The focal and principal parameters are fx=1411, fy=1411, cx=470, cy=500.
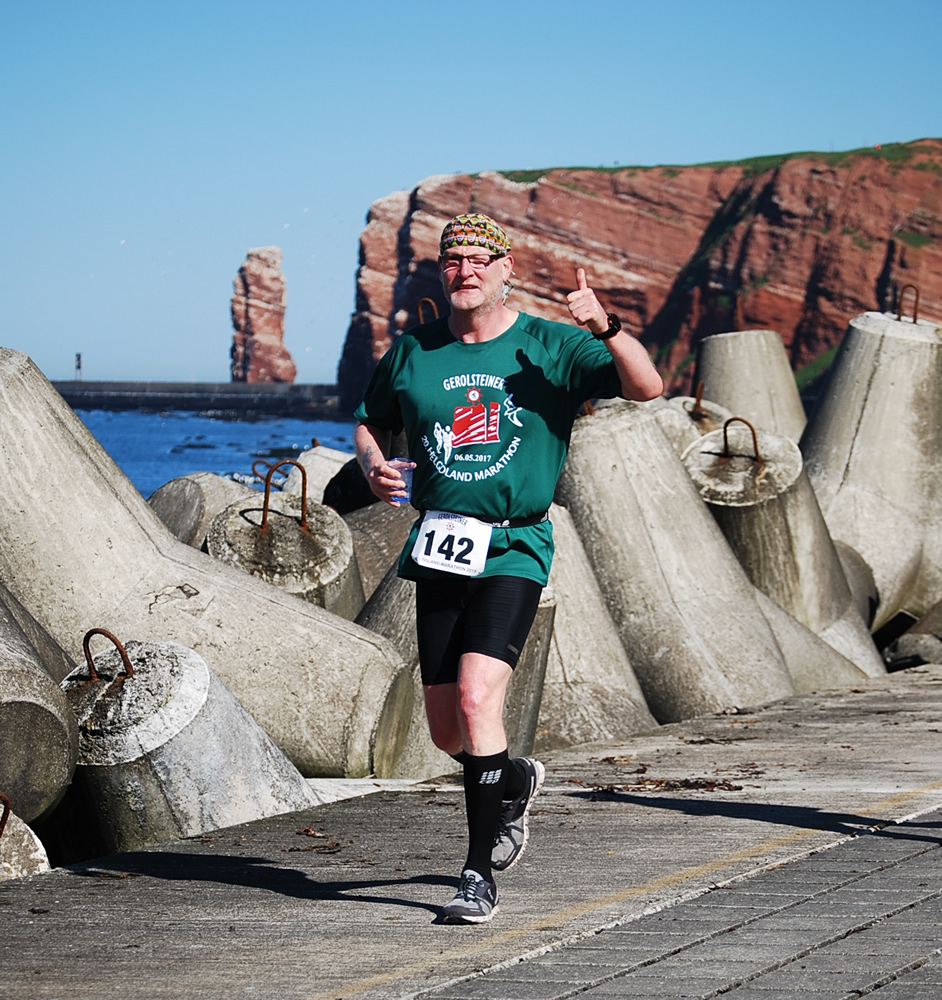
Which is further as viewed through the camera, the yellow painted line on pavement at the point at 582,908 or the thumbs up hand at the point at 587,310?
the thumbs up hand at the point at 587,310

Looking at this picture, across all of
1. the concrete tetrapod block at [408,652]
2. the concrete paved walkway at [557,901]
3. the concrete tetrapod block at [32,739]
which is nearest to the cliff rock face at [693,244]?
the concrete tetrapod block at [408,652]

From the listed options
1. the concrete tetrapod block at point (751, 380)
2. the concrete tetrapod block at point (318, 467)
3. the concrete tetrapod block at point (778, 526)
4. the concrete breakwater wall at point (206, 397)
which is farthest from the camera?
the concrete breakwater wall at point (206, 397)

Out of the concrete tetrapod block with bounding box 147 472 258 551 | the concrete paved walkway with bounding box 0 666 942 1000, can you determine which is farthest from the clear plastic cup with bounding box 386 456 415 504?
the concrete tetrapod block with bounding box 147 472 258 551

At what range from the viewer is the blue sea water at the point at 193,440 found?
60.9m

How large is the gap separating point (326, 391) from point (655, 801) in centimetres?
15494

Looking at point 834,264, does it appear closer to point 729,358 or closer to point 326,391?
point 326,391

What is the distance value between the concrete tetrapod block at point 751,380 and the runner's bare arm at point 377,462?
11.9m

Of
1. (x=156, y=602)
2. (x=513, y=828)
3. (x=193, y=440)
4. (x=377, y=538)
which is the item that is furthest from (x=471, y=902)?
(x=193, y=440)

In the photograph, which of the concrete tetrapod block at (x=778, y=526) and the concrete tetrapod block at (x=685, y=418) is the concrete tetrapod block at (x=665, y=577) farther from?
the concrete tetrapod block at (x=685, y=418)

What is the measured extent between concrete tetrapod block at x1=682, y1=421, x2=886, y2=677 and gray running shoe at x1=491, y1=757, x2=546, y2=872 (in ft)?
22.2

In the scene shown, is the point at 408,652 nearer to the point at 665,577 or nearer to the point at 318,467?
the point at 665,577

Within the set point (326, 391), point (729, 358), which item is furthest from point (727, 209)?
point (729, 358)

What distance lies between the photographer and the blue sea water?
2399 inches

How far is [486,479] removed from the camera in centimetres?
401
